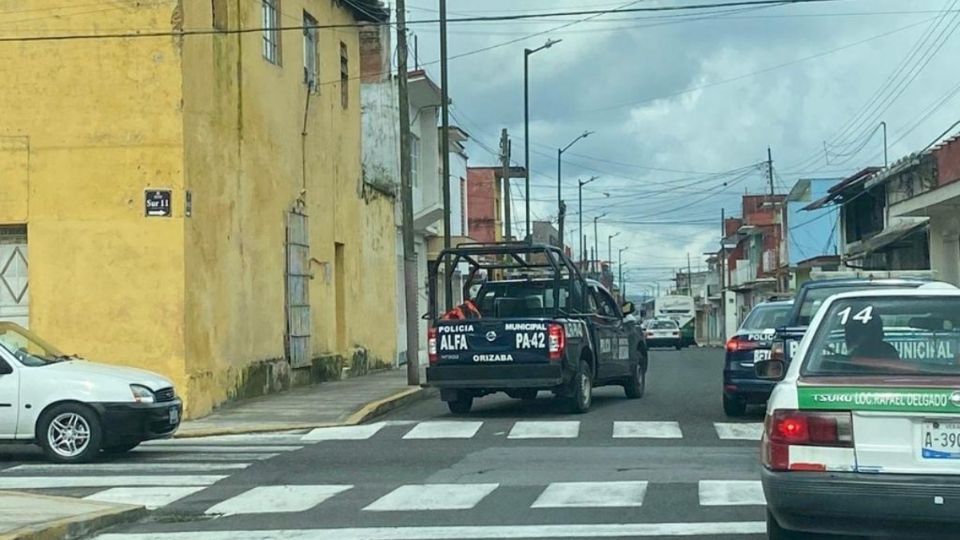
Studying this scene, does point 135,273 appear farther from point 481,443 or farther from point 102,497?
point 102,497

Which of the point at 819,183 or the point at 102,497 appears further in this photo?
the point at 819,183

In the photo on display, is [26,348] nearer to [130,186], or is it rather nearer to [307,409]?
[130,186]

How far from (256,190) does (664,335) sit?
127 feet

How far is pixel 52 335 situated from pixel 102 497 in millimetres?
7343

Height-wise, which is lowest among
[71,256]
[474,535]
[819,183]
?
[474,535]

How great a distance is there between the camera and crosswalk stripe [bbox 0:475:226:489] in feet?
38.8

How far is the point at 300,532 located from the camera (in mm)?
9242

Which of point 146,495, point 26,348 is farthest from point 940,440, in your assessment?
point 26,348

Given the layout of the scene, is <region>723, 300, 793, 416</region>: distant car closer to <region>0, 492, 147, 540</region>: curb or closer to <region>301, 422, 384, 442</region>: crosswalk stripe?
<region>301, 422, 384, 442</region>: crosswalk stripe

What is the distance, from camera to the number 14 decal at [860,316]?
7.31 metres

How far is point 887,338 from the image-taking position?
7.30 m

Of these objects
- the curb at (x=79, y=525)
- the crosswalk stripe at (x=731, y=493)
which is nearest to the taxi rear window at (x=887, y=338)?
the crosswalk stripe at (x=731, y=493)

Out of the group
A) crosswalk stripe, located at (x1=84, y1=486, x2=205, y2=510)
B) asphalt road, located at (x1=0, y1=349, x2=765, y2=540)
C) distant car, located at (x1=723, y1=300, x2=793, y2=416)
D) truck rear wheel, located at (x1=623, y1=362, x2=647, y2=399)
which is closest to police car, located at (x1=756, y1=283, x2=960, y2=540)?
asphalt road, located at (x1=0, y1=349, x2=765, y2=540)

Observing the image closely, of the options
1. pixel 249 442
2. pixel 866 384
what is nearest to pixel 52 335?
pixel 249 442
